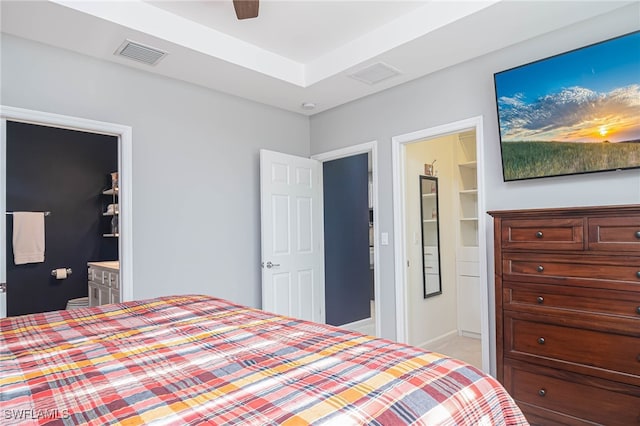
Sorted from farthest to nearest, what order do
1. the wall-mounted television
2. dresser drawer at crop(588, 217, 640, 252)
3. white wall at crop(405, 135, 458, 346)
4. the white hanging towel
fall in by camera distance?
the white hanging towel < white wall at crop(405, 135, 458, 346) < the wall-mounted television < dresser drawer at crop(588, 217, 640, 252)

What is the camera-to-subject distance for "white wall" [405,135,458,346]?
3.93 m

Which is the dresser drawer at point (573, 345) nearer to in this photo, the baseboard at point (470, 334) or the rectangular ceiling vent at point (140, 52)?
the baseboard at point (470, 334)

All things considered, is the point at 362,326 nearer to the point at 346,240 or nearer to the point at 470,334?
the point at 346,240

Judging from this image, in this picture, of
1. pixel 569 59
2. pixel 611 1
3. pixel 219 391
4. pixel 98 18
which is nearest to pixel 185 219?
pixel 98 18

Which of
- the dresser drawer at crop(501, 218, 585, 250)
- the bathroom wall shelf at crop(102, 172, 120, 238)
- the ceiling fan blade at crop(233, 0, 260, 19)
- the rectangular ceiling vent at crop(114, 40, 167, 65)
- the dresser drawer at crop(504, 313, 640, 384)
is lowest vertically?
the dresser drawer at crop(504, 313, 640, 384)

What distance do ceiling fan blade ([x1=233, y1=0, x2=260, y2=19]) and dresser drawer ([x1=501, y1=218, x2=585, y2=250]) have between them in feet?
6.34

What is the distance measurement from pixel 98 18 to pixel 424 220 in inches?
132

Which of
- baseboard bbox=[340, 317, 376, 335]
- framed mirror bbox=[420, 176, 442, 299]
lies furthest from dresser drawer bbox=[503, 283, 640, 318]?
baseboard bbox=[340, 317, 376, 335]

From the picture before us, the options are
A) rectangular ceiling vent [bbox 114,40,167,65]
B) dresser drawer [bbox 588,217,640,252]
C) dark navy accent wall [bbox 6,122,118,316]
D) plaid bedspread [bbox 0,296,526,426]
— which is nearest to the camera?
plaid bedspread [bbox 0,296,526,426]

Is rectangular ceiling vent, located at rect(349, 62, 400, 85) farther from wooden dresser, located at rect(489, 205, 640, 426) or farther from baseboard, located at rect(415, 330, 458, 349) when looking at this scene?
baseboard, located at rect(415, 330, 458, 349)

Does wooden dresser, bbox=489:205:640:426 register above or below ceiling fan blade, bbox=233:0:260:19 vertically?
below

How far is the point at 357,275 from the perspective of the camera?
5.04 metres

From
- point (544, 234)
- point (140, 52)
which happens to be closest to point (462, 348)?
point (544, 234)

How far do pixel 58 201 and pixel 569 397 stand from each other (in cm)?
541
